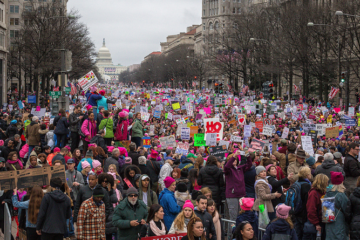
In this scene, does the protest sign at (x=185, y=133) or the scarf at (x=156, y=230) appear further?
the protest sign at (x=185, y=133)

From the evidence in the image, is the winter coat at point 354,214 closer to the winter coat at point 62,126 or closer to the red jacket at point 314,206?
the red jacket at point 314,206

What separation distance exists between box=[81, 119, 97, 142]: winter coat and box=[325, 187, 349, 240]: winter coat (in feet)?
25.2

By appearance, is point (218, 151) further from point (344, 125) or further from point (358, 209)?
point (344, 125)

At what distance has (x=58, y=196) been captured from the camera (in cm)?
745

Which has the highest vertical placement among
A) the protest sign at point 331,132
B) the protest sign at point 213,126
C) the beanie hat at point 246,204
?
the protest sign at point 213,126

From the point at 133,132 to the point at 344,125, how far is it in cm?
1049

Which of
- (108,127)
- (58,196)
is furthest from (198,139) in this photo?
(58,196)

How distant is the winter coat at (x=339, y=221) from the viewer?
7.49m

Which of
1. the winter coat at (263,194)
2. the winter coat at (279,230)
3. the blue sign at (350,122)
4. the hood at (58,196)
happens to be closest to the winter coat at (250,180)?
the winter coat at (263,194)

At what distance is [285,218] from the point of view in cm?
665

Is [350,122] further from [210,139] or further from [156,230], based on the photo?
[156,230]

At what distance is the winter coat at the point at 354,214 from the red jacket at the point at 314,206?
18.4 inches

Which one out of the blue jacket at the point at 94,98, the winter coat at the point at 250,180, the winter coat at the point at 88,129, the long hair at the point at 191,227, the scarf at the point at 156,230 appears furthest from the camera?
the blue jacket at the point at 94,98

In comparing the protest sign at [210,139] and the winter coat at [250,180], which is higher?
the protest sign at [210,139]
